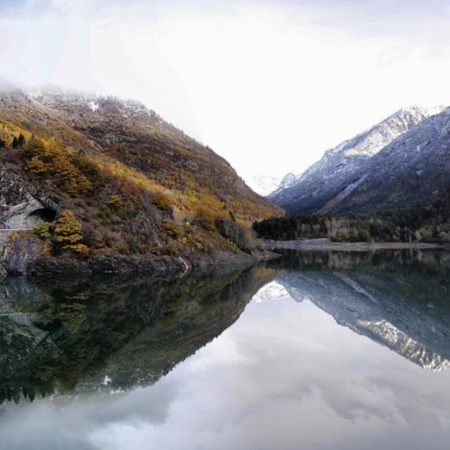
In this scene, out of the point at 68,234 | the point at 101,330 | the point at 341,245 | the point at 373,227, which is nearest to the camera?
the point at 101,330

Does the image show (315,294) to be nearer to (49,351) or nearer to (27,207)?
(49,351)

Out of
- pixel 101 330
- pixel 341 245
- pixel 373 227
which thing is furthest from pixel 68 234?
pixel 373 227

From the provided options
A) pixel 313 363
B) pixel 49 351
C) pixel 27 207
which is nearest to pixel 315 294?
pixel 313 363

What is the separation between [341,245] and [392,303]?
111 m

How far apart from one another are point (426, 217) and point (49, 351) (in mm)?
169342

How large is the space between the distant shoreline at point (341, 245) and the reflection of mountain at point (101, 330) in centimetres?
9945

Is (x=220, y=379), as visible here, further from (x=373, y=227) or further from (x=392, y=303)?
(x=373, y=227)

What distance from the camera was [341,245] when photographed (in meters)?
148

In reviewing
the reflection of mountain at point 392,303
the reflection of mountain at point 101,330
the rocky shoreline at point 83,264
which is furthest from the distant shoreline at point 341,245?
the reflection of mountain at point 101,330

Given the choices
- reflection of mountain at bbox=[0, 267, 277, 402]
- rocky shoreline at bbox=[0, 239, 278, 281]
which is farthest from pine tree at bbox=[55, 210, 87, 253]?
reflection of mountain at bbox=[0, 267, 277, 402]

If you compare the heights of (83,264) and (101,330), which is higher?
(83,264)

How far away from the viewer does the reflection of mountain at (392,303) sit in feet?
76.6

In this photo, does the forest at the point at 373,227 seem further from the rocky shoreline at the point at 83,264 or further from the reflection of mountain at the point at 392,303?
the reflection of mountain at the point at 392,303

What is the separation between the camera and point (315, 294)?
1806 inches
